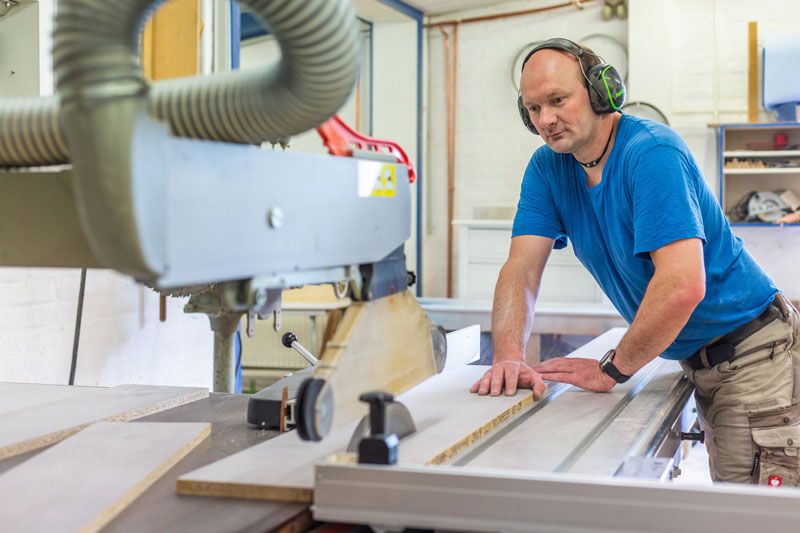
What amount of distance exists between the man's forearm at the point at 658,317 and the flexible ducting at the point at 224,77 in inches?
37.5

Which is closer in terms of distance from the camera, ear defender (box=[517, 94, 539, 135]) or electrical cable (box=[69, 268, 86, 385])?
ear defender (box=[517, 94, 539, 135])

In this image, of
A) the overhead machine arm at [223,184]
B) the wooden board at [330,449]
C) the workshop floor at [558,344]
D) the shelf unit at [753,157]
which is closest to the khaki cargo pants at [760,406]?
the wooden board at [330,449]

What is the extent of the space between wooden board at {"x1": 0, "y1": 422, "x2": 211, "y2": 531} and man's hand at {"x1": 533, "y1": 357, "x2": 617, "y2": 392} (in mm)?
792

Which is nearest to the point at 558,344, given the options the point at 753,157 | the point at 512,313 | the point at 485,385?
the point at 753,157

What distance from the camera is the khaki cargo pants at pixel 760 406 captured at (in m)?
1.78

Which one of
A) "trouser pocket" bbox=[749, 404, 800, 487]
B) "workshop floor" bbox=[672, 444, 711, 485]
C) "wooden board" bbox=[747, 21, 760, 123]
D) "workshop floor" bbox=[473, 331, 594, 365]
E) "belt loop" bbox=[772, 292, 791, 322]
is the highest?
"wooden board" bbox=[747, 21, 760, 123]

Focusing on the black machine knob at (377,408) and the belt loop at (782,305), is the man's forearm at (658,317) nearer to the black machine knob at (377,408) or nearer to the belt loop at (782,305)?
the belt loop at (782,305)

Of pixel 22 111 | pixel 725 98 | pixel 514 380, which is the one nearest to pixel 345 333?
pixel 22 111

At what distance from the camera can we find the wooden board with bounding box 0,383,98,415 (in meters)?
1.62

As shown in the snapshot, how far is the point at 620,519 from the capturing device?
0.90m

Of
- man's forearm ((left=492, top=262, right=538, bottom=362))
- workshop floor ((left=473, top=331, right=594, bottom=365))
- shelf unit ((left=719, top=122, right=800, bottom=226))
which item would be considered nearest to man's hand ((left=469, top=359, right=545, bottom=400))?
man's forearm ((left=492, top=262, right=538, bottom=362))

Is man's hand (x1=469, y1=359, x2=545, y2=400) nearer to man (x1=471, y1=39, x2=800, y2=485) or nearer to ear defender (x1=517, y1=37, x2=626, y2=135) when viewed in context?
man (x1=471, y1=39, x2=800, y2=485)

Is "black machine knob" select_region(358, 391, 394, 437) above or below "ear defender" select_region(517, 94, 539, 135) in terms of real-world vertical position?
below

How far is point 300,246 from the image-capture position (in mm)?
918
